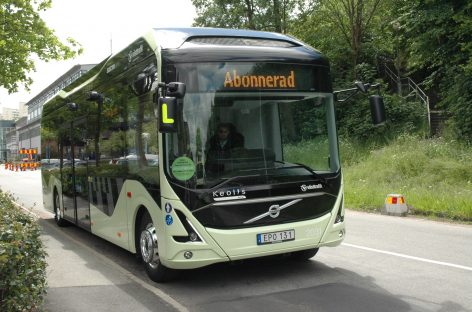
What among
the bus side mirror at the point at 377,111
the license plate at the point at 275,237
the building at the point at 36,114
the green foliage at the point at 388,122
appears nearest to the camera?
the license plate at the point at 275,237

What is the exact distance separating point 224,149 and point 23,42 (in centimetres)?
1735

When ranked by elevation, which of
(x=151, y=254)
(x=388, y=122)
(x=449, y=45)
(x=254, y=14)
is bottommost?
(x=151, y=254)

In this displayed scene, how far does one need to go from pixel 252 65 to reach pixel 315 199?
1.78 metres

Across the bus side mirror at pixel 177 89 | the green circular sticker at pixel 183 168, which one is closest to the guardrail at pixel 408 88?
the green circular sticker at pixel 183 168

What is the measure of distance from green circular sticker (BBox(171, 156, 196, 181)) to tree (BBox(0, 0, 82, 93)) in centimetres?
1546

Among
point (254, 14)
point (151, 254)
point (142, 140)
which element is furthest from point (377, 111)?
point (254, 14)

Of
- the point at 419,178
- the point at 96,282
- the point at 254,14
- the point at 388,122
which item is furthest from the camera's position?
the point at 254,14

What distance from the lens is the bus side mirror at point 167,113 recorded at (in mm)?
5402

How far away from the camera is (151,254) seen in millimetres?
6461

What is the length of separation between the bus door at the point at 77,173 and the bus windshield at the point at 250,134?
3.76 meters

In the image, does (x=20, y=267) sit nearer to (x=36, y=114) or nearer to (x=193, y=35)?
(x=193, y=35)

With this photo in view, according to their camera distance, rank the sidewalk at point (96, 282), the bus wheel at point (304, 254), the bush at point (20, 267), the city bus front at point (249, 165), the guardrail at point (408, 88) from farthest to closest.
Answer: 1. the guardrail at point (408, 88)
2. the bus wheel at point (304, 254)
3. the city bus front at point (249, 165)
4. the sidewalk at point (96, 282)
5. the bush at point (20, 267)

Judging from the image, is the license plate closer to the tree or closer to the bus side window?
the bus side window

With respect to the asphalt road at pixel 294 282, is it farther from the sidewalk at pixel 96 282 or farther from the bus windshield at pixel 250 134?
the bus windshield at pixel 250 134
